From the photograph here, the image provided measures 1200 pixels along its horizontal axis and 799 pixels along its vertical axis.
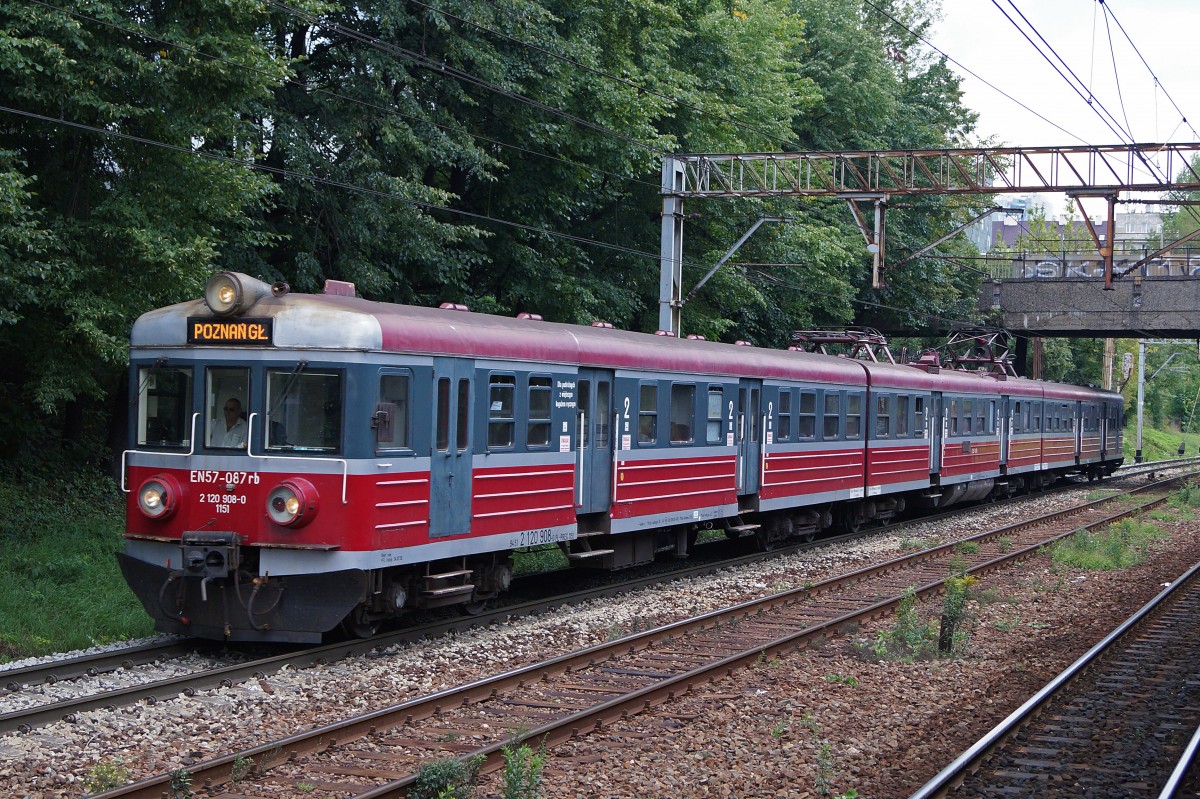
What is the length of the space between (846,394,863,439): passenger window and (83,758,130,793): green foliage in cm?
1569

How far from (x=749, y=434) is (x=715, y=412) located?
1.19 meters

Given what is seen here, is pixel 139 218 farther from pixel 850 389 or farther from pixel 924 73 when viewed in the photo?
pixel 924 73

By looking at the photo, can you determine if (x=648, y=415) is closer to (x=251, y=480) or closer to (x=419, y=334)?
(x=419, y=334)

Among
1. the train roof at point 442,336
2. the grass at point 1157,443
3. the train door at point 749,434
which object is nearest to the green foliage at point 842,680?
the train roof at point 442,336

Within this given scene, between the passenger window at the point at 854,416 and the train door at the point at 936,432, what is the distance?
4.01 metres

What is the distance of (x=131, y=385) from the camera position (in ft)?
38.8

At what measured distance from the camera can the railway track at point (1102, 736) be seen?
8.16 metres

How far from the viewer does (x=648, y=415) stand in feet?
51.2

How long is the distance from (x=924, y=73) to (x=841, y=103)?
29.4 feet

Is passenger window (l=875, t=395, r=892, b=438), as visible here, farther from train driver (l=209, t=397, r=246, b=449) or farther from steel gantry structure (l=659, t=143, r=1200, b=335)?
train driver (l=209, t=397, r=246, b=449)

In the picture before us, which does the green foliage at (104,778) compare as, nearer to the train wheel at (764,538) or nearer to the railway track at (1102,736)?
the railway track at (1102,736)

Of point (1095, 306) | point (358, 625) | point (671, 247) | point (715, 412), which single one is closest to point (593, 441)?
point (715, 412)

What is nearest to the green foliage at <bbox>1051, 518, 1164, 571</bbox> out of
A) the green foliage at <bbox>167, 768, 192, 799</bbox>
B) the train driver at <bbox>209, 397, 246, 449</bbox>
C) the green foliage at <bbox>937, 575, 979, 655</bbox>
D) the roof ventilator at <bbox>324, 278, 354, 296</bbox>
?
the green foliage at <bbox>937, 575, 979, 655</bbox>

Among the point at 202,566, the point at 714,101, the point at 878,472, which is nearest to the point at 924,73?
the point at 714,101
